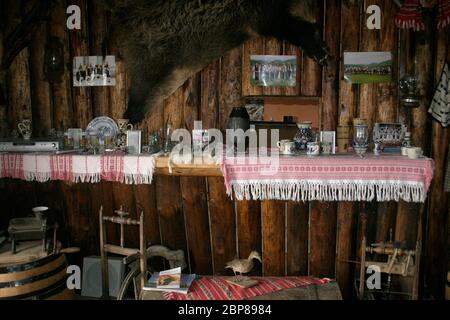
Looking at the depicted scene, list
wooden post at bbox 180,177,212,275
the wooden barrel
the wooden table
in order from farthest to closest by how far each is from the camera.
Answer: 1. wooden post at bbox 180,177,212,275
2. the wooden table
3. the wooden barrel

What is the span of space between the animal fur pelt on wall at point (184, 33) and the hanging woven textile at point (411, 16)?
63cm

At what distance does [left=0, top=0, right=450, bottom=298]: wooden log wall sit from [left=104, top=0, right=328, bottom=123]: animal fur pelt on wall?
87 mm

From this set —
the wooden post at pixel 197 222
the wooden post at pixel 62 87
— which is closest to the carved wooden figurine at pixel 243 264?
the wooden post at pixel 197 222

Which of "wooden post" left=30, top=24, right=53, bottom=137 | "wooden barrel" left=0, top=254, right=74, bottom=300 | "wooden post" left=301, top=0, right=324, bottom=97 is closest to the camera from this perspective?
"wooden barrel" left=0, top=254, right=74, bottom=300

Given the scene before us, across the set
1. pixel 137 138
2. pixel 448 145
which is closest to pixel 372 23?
pixel 448 145

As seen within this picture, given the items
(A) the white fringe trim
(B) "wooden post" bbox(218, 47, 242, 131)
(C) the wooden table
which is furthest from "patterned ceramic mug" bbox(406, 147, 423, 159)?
(B) "wooden post" bbox(218, 47, 242, 131)

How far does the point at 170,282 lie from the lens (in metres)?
2.72

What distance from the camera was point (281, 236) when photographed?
10.4 feet

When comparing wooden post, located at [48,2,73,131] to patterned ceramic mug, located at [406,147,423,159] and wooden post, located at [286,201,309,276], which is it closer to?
wooden post, located at [286,201,309,276]

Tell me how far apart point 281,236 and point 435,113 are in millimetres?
1587

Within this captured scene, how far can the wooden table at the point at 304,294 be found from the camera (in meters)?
2.62

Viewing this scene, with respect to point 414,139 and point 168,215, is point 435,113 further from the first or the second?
point 168,215

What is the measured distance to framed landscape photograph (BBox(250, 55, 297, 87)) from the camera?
10.1 feet

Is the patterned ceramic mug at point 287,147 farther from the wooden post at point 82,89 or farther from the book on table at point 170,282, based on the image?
the wooden post at point 82,89
